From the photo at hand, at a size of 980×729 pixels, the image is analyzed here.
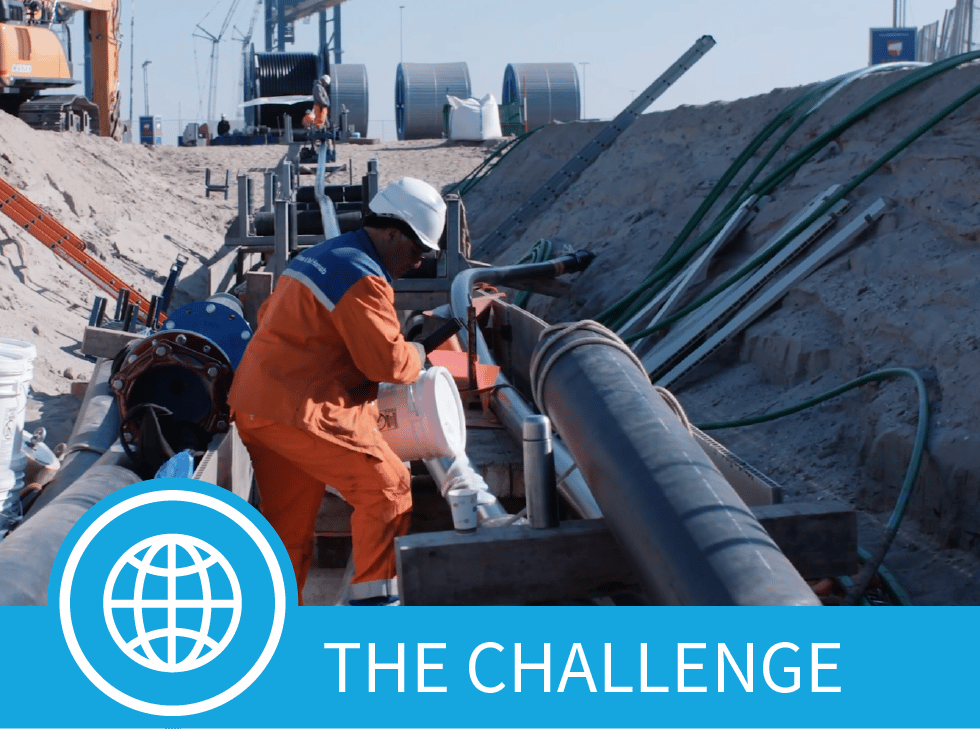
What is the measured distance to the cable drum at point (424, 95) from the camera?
36.5 metres

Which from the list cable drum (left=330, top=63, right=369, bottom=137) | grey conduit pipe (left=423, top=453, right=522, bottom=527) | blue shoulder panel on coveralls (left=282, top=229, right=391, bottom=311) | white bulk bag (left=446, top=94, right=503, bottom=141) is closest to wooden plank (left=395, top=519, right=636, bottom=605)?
grey conduit pipe (left=423, top=453, right=522, bottom=527)

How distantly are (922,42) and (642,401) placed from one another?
75.7ft

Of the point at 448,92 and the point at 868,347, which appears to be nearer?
the point at 868,347

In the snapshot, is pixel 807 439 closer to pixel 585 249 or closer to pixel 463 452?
pixel 463 452

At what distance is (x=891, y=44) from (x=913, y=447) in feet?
61.3

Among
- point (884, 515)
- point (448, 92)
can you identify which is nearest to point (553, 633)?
point (884, 515)

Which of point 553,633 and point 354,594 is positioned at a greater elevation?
point 553,633

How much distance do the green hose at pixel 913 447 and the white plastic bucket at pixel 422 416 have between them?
178cm

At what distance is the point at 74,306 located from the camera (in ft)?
41.0

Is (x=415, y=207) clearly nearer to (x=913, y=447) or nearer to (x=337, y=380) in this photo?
(x=337, y=380)

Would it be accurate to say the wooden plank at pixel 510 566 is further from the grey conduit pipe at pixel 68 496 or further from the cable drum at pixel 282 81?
the cable drum at pixel 282 81

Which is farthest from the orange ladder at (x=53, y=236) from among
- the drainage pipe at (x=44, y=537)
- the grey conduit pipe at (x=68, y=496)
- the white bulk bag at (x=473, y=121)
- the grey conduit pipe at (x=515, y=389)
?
the white bulk bag at (x=473, y=121)

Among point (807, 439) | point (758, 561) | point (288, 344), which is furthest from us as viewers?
point (807, 439)

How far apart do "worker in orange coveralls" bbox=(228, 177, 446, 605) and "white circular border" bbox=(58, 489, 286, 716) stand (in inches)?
52.9
